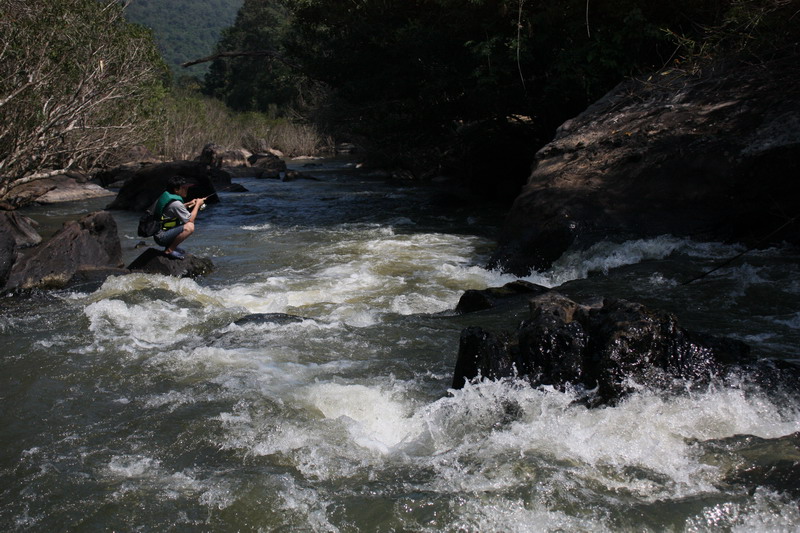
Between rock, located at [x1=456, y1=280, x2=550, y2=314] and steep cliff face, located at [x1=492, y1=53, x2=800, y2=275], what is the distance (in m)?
1.68

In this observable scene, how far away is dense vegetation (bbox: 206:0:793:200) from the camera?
13023 mm

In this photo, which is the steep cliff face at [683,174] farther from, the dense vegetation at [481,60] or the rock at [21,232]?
the rock at [21,232]

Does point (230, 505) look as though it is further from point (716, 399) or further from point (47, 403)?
point (716, 399)

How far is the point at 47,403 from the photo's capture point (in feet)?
17.1

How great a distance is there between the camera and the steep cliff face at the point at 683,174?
29.0ft

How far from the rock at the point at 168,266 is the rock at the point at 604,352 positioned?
5.76m

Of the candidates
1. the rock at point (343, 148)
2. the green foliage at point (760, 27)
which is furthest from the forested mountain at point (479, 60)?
the rock at point (343, 148)

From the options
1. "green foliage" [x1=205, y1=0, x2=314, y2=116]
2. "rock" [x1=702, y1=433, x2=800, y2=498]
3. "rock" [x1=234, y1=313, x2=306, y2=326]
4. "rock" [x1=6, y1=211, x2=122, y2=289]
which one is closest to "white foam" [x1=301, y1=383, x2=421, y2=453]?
"rock" [x1=234, y1=313, x2=306, y2=326]

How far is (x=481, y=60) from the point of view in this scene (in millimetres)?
14570

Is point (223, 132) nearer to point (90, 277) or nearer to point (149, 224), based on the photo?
point (149, 224)

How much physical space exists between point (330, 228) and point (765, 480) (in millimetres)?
11816

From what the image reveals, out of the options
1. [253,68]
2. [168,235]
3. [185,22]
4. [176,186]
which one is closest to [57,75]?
[176,186]

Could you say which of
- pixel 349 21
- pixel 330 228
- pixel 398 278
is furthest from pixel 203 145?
pixel 398 278

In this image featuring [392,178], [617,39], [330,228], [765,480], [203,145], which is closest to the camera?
[765,480]
